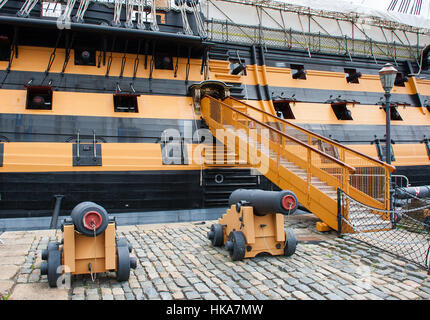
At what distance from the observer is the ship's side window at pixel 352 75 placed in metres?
13.8

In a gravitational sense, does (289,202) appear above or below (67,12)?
below

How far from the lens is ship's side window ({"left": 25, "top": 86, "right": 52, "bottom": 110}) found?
8.76 m

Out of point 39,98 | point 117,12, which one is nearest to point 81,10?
point 117,12

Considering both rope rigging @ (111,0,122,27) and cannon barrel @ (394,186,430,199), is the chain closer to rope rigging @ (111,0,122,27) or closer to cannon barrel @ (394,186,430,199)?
rope rigging @ (111,0,122,27)

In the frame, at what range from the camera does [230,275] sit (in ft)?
16.9

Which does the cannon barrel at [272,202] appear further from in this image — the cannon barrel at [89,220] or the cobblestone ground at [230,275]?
the cannon barrel at [89,220]

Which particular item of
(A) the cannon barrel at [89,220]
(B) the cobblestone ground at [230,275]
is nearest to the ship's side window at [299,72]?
(B) the cobblestone ground at [230,275]

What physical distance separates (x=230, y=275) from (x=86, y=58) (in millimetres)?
7373

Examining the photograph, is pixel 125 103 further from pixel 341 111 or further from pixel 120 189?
pixel 341 111

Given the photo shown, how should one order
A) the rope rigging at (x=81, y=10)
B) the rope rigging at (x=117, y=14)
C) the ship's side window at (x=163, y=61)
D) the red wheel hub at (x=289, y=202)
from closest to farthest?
the red wheel hub at (x=289, y=202) → the rope rigging at (x=81, y=10) → the rope rigging at (x=117, y=14) → the ship's side window at (x=163, y=61)

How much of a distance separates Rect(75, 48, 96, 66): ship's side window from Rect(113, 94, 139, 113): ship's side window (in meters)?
1.34

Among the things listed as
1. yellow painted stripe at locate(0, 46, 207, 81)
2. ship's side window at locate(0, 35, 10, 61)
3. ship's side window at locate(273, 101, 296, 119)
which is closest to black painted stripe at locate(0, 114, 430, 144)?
yellow painted stripe at locate(0, 46, 207, 81)

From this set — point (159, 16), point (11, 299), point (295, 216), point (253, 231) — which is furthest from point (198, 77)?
point (11, 299)

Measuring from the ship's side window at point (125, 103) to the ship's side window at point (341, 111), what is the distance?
704cm
